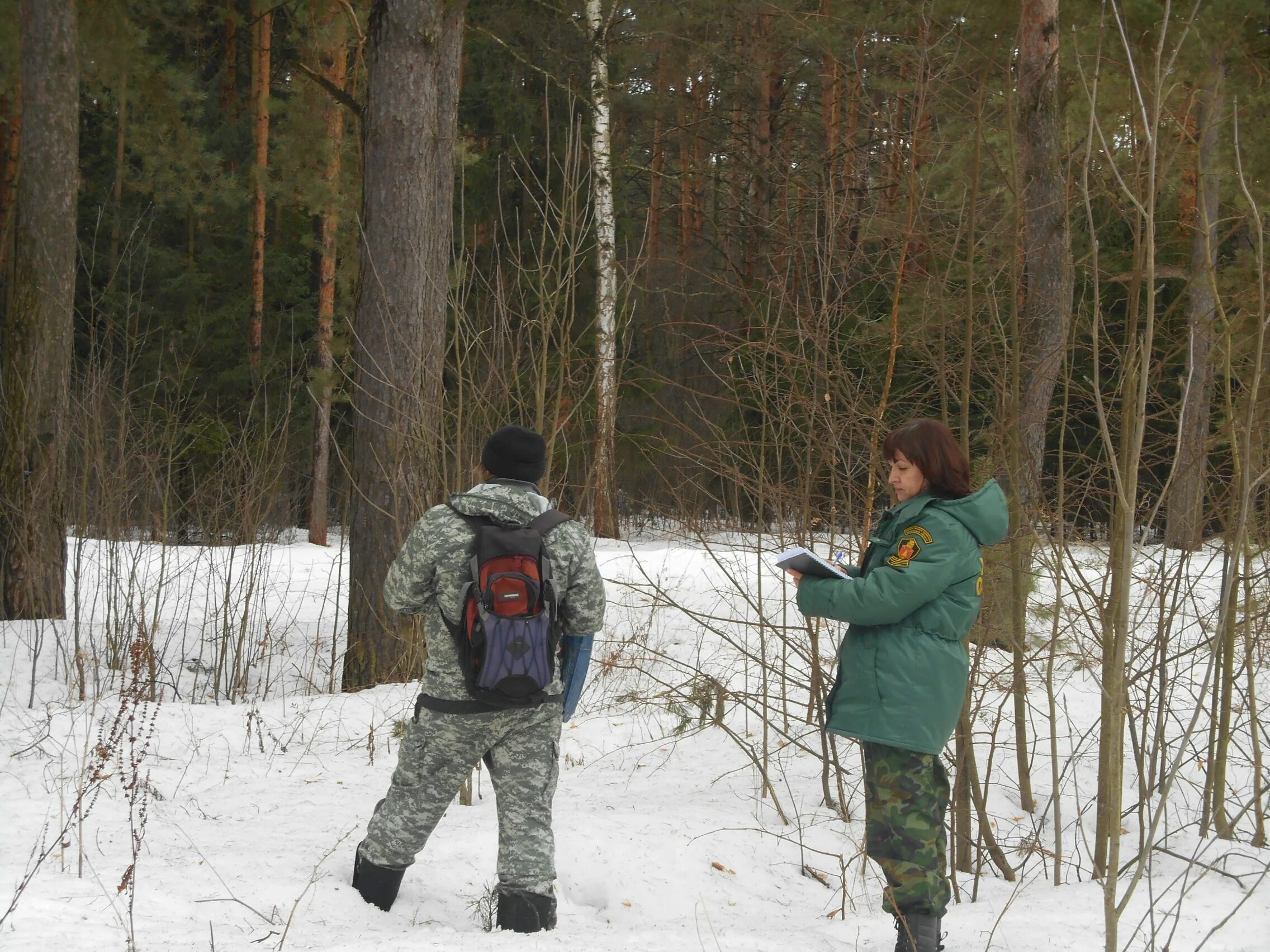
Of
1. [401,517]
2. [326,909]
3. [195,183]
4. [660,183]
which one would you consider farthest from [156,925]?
[660,183]

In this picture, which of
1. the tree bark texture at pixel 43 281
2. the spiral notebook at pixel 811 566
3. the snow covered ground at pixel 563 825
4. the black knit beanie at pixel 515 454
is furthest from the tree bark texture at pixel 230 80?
the spiral notebook at pixel 811 566

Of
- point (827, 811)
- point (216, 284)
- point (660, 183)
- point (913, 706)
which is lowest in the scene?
point (827, 811)

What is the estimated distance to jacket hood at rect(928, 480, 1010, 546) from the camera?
2943 millimetres

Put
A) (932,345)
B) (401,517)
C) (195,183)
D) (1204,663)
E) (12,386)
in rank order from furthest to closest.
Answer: (195,183)
(12,386)
(1204,663)
(401,517)
(932,345)

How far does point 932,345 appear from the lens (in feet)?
14.4

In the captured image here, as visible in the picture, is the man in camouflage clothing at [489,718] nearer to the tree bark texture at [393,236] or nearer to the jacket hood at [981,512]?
the jacket hood at [981,512]

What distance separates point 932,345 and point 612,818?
2.41 meters

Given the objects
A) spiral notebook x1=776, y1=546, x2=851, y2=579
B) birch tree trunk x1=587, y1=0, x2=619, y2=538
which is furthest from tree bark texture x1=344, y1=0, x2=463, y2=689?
birch tree trunk x1=587, y1=0, x2=619, y2=538

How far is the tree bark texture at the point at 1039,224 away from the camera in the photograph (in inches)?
170

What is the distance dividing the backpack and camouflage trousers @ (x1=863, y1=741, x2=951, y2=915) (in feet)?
3.28

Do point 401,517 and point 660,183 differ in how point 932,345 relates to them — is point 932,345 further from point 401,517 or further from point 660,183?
point 660,183

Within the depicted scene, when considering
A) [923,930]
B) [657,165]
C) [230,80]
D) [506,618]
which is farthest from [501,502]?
[230,80]

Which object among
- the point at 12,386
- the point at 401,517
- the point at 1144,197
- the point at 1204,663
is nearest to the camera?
the point at 1144,197

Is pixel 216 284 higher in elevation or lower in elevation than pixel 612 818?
higher
